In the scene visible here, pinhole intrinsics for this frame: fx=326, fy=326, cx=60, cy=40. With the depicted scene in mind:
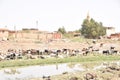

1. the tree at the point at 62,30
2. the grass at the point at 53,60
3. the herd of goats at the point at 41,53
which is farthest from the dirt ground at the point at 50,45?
the tree at the point at 62,30

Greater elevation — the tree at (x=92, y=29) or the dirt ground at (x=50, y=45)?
the tree at (x=92, y=29)

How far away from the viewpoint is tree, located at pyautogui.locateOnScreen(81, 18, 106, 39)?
4281cm

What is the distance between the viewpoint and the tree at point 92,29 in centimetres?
4281

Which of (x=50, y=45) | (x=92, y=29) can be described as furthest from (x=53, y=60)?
(x=92, y=29)

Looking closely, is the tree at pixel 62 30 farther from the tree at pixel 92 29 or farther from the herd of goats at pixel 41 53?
the herd of goats at pixel 41 53

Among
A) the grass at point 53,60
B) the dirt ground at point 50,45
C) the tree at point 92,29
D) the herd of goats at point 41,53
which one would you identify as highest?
the tree at point 92,29

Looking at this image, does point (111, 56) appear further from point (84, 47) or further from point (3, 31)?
point (3, 31)

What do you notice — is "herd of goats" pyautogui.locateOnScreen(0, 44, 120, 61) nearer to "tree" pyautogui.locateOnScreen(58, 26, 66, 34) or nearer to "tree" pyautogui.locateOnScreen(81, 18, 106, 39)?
"tree" pyautogui.locateOnScreen(81, 18, 106, 39)

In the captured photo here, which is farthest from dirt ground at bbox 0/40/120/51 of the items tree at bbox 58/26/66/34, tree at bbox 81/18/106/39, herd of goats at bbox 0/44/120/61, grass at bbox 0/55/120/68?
tree at bbox 58/26/66/34

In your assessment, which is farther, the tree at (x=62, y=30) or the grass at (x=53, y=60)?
the tree at (x=62, y=30)

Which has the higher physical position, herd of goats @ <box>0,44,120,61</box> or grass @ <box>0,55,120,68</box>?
herd of goats @ <box>0,44,120,61</box>

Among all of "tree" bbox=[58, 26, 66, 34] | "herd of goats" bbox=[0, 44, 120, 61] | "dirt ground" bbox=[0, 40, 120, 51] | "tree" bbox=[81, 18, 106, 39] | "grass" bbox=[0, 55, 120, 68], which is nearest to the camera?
"grass" bbox=[0, 55, 120, 68]

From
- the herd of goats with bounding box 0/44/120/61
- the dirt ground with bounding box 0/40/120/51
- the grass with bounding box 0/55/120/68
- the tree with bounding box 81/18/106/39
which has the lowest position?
the grass with bounding box 0/55/120/68

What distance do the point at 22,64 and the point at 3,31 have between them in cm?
1566
